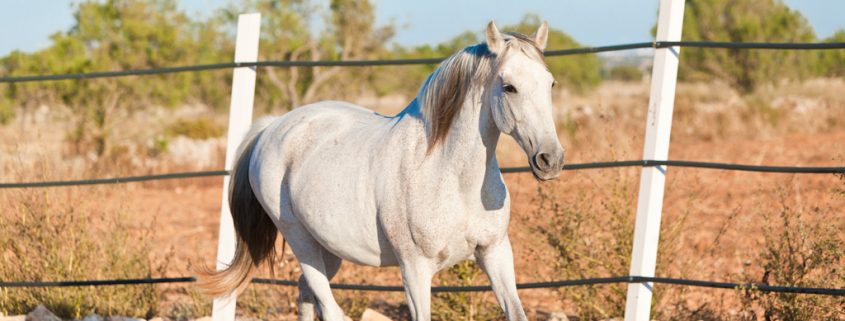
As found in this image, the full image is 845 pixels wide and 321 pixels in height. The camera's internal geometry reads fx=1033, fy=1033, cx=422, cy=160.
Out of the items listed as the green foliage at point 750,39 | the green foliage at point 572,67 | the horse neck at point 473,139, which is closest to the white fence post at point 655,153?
the horse neck at point 473,139

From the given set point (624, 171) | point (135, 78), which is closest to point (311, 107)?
point (624, 171)

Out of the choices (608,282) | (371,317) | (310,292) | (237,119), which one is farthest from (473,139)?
(371,317)

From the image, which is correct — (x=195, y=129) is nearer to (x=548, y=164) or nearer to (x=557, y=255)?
(x=557, y=255)

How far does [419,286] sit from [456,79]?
664 mm

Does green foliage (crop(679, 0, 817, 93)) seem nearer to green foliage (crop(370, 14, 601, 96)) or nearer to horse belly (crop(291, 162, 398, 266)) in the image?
green foliage (crop(370, 14, 601, 96))

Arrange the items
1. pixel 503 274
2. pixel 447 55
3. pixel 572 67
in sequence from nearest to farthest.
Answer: pixel 503 274
pixel 447 55
pixel 572 67

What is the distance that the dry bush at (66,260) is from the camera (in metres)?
5.57

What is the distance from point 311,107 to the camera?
405 centimetres

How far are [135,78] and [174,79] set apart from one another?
2961 mm

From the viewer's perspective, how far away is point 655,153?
13.8 ft

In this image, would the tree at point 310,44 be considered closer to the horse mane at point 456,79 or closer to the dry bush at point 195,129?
the dry bush at point 195,129

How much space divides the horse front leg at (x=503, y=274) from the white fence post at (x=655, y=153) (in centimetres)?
110

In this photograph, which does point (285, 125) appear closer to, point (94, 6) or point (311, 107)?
point (311, 107)

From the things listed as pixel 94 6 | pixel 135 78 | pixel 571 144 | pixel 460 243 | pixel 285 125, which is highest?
pixel 94 6
